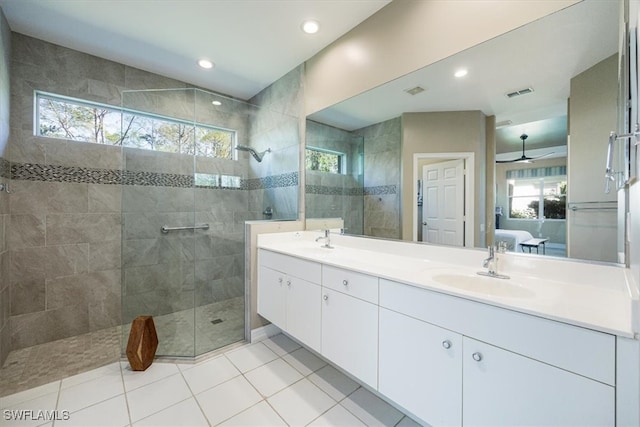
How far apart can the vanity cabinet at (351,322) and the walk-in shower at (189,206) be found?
1.06m

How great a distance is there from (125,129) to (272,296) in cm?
213

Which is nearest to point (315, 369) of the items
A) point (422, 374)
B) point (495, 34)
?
point (422, 374)

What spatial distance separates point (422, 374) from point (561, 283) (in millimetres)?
753

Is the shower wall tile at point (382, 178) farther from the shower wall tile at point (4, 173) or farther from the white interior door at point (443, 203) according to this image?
the shower wall tile at point (4, 173)

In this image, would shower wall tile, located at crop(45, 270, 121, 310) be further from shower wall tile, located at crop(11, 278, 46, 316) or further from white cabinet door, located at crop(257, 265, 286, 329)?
white cabinet door, located at crop(257, 265, 286, 329)

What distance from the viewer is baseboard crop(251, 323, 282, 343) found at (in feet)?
7.52

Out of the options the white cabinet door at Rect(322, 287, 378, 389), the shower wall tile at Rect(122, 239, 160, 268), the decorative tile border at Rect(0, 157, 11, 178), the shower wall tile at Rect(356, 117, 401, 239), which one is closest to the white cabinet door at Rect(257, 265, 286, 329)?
the white cabinet door at Rect(322, 287, 378, 389)

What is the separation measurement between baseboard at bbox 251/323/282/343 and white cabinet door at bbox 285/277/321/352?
1.61 ft

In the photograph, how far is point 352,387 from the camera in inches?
66.5


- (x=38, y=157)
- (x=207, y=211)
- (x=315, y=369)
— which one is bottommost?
(x=315, y=369)

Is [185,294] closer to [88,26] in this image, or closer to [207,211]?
[207,211]

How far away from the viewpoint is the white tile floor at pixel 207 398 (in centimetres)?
142

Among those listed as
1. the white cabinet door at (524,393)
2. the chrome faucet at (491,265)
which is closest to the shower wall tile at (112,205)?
the chrome faucet at (491,265)

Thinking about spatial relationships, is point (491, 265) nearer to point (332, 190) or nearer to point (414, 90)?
point (414, 90)
